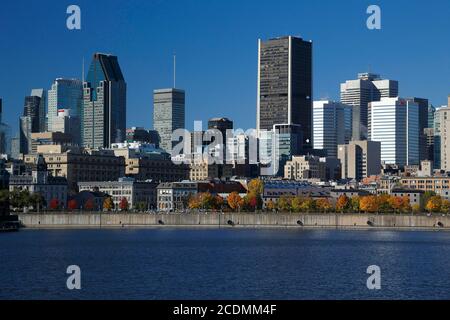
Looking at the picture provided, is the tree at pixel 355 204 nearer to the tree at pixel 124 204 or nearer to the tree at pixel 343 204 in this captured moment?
the tree at pixel 343 204

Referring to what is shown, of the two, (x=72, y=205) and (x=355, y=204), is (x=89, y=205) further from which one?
(x=355, y=204)

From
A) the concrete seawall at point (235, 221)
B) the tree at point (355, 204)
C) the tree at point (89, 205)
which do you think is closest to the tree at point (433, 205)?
the tree at point (355, 204)

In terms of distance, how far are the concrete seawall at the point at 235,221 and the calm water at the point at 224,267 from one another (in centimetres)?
2868

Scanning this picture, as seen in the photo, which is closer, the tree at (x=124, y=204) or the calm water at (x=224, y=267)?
the calm water at (x=224, y=267)

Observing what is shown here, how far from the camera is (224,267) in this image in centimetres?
7781

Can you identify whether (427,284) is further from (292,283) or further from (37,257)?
(37,257)

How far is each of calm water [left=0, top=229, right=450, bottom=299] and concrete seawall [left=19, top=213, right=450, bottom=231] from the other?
94.1 ft

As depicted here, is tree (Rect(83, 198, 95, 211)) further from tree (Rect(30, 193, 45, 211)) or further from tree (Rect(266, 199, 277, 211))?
tree (Rect(266, 199, 277, 211))

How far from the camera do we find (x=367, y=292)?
6200 centimetres

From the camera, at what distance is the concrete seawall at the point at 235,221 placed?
490ft
